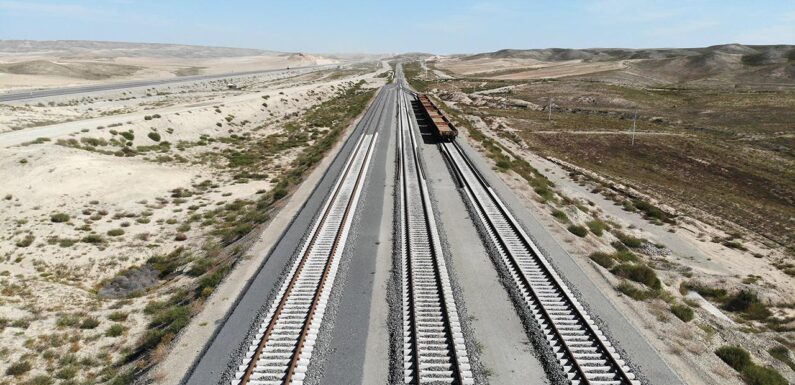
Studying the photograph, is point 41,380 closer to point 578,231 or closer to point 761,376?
point 761,376

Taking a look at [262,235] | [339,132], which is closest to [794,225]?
[262,235]

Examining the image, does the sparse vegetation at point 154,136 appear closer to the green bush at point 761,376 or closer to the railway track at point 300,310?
the railway track at point 300,310

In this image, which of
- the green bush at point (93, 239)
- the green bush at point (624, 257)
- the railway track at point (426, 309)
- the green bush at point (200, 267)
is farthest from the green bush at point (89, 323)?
the green bush at point (624, 257)

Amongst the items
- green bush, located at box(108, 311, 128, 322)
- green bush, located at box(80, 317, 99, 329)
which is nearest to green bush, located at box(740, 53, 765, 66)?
green bush, located at box(108, 311, 128, 322)

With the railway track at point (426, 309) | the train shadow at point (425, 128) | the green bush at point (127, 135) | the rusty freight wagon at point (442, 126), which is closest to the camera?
the railway track at point (426, 309)

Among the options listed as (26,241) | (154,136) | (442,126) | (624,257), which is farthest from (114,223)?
(442,126)

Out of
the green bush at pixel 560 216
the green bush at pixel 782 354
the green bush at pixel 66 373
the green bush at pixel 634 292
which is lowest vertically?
the green bush at pixel 782 354

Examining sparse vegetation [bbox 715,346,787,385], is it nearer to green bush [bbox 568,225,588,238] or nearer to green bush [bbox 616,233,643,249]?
green bush [bbox 568,225,588,238]
